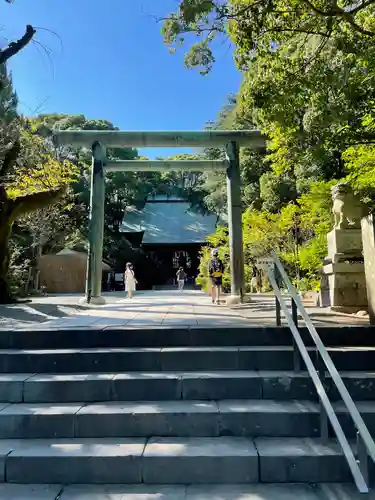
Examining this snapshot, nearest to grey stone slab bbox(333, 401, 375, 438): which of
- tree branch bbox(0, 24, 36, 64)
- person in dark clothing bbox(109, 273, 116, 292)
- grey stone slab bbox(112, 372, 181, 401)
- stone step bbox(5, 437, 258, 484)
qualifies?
stone step bbox(5, 437, 258, 484)

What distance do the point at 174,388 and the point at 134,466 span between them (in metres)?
0.79

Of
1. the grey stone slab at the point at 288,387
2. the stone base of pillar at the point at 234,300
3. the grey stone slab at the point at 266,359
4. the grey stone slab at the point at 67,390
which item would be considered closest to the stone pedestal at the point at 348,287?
the stone base of pillar at the point at 234,300

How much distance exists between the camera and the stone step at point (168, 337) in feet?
12.4

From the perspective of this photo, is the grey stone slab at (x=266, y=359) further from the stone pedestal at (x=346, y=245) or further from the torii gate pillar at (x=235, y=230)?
the torii gate pillar at (x=235, y=230)

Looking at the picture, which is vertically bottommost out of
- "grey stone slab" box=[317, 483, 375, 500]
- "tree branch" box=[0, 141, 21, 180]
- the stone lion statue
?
"grey stone slab" box=[317, 483, 375, 500]

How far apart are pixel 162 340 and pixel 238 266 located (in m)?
4.75

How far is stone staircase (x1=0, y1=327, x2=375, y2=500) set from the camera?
2367 mm

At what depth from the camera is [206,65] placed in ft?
16.5

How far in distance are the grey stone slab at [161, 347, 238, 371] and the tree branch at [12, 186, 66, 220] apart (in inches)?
263

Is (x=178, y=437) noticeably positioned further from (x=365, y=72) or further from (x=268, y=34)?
(x=365, y=72)

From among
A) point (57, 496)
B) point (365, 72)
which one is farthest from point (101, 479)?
point (365, 72)

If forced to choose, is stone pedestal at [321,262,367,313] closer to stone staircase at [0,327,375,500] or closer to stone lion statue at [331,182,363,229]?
stone lion statue at [331,182,363,229]

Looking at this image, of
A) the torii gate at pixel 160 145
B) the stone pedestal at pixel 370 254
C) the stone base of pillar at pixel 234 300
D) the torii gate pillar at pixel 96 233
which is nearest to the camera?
the stone pedestal at pixel 370 254

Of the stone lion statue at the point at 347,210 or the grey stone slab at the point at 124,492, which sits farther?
the stone lion statue at the point at 347,210
